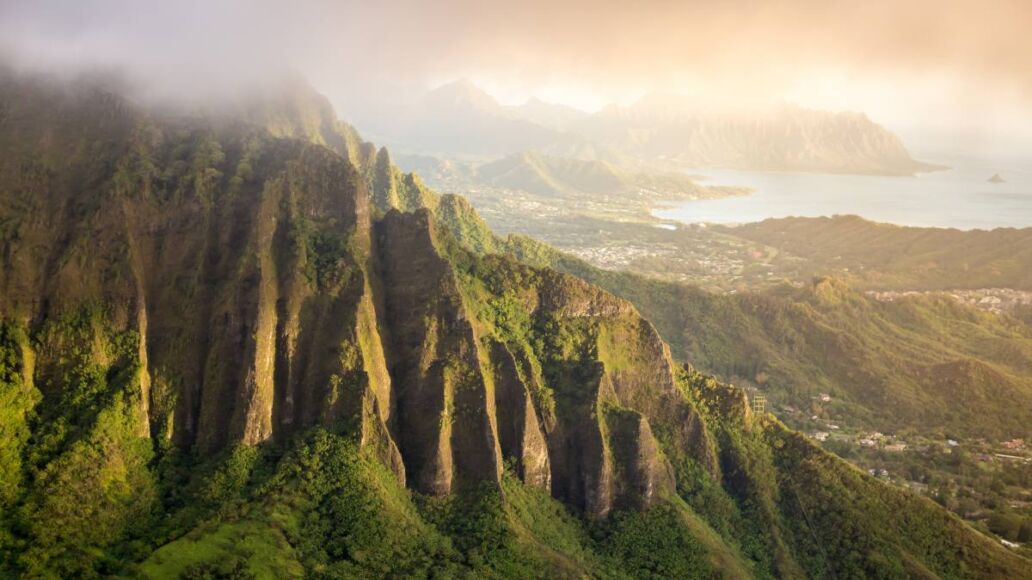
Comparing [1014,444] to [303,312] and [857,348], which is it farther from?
[303,312]

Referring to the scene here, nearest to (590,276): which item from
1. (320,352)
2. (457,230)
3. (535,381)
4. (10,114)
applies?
(457,230)

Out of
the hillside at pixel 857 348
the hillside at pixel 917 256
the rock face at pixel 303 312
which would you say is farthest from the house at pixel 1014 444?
the hillside at pixel 917 256

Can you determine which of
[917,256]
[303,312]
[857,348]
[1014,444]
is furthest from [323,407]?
[917,256]

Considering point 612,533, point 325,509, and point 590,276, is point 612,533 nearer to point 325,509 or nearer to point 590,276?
point 325,509

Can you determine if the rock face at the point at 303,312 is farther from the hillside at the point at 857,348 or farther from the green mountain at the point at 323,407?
the hillside at the point at 857,348

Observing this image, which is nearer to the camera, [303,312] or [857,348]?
[303,312]
